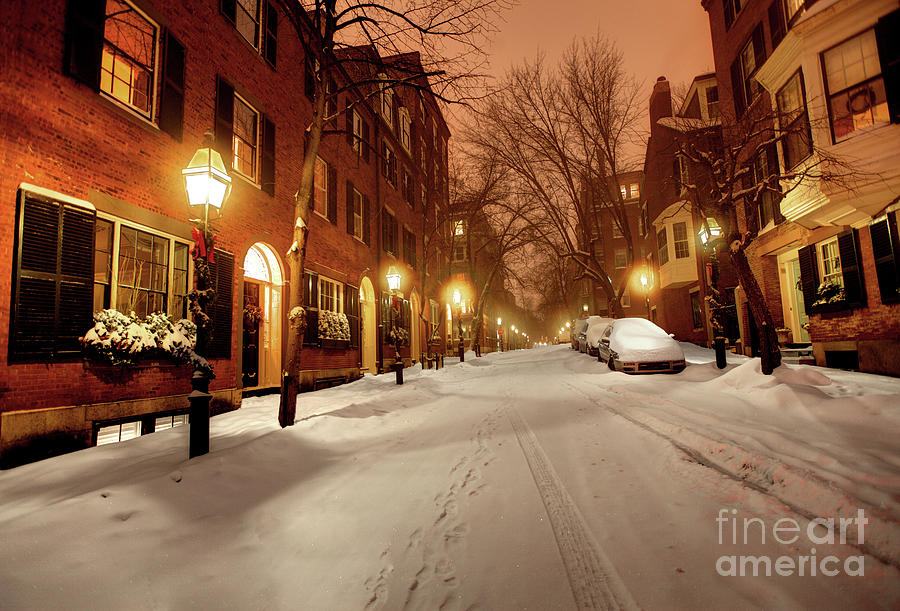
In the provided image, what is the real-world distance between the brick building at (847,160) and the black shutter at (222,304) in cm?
1089

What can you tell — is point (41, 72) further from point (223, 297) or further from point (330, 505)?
point (330, 505)

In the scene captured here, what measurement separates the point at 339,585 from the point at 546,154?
21.6m

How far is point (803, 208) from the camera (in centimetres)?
1108

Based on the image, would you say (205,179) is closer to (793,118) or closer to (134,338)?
(134,338)

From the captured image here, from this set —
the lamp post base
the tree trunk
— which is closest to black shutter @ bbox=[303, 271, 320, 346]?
the lamp post base

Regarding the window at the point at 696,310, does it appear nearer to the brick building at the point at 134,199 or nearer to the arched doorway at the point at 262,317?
the brick building at the point at 134,199

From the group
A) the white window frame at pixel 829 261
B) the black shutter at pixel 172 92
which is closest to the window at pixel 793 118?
the white window frame at pixel 829 261

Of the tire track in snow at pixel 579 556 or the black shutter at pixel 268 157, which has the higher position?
the black shutter at pixel 268 157

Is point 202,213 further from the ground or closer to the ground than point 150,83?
closer to the ground

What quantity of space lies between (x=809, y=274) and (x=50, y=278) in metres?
17.4

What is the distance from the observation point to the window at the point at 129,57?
6711mm

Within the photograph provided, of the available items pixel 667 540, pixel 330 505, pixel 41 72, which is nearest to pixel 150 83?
pixel 41 72

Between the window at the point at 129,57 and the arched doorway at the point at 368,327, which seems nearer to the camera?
the window at the point at 129,57

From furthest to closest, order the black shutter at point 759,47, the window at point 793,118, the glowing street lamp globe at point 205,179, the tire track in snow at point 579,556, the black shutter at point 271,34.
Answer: the black shutter at point 759,47 → the window at point 793,118 → the black shutter at point 271,34 → the glowing street lamp globe at point 205,179 → the tire track in snow at point 579,556
